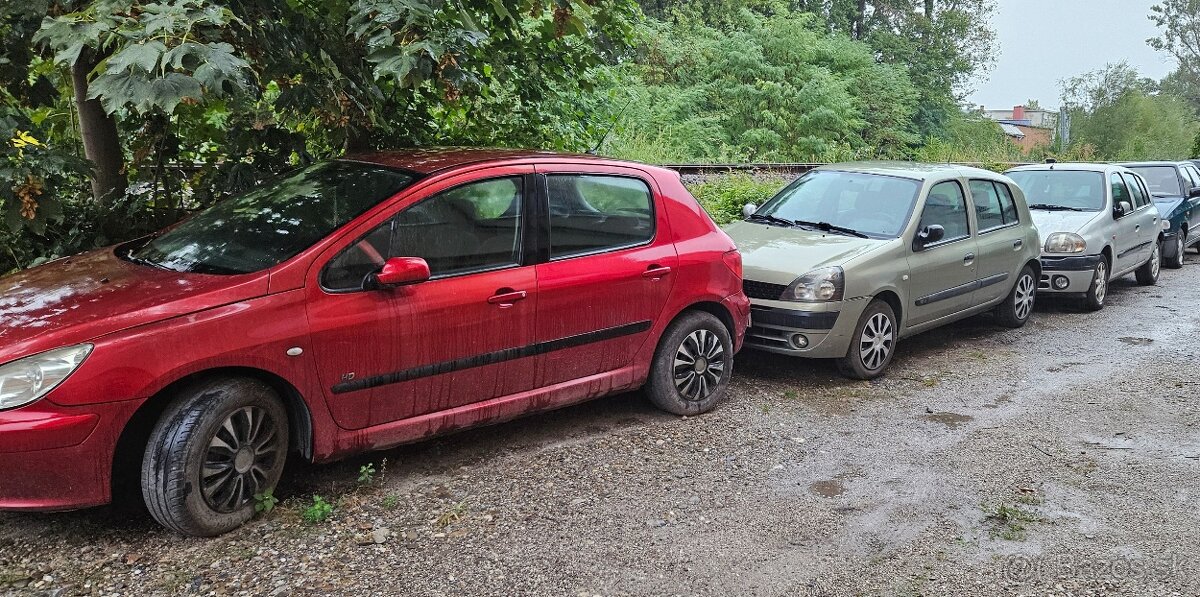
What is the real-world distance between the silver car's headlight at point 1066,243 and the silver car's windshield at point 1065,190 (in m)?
0.92

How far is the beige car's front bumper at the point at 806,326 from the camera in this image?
268 inches

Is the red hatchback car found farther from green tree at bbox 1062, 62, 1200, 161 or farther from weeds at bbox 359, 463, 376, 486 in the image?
green tree at bbox 1062, 62, 1200, 161

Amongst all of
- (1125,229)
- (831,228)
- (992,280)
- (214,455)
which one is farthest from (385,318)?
(1125,229)

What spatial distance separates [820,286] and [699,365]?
130cm

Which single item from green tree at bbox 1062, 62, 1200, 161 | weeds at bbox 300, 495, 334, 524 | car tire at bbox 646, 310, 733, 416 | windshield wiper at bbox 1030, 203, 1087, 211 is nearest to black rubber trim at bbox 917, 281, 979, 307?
car tire at bbox 646, 310, 733, 416

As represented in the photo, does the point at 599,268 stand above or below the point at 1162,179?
below

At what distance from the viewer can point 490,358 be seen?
488cm

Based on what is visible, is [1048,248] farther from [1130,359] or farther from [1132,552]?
[1132,552]

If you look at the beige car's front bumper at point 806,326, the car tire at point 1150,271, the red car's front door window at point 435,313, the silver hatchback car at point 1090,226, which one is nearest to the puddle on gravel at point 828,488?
the red car's front door window at point 435,313

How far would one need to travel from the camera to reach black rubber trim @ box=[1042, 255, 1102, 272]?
402 inches

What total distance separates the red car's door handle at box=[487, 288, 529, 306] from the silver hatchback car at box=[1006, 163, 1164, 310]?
7428 mm

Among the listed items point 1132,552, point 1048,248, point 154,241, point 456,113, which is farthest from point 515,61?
point 1048,248

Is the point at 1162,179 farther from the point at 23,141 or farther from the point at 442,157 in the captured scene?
the point at 23,141

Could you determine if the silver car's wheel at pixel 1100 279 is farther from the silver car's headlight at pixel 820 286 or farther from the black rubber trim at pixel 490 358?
the black rubber trim at pixel 490 358
